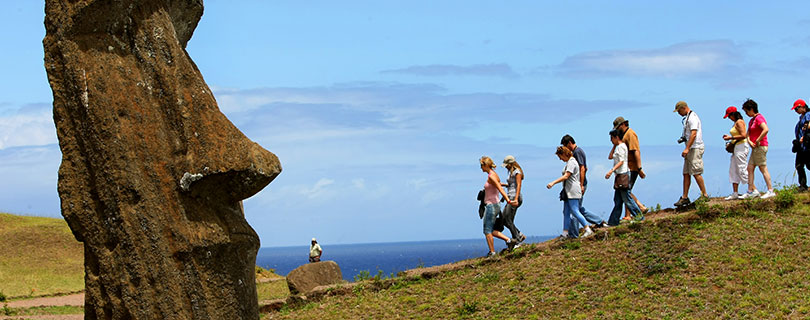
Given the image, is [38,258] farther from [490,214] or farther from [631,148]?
[631,148]

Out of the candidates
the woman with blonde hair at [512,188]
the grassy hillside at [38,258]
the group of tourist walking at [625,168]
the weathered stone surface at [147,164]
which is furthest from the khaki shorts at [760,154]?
the grassy hillside at [38,258]

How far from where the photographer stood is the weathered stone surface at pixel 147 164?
7449 millimetres

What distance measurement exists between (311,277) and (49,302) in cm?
801

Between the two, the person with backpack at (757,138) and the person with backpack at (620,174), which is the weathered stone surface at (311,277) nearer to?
the person with backpack at (620,174)

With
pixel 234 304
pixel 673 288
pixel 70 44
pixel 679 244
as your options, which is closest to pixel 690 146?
pixel 679 244

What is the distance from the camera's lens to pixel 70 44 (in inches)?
299

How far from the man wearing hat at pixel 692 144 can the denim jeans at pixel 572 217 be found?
2.47 m

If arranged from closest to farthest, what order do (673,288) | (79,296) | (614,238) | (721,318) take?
1. (721,318)
2. (673,288)
3. (614,238)
4. (79,296)

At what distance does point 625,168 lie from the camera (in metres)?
15.4

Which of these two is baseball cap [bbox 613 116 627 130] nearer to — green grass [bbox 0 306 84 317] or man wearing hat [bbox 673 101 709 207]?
man wearing hat [bbox 673 101 709 207]

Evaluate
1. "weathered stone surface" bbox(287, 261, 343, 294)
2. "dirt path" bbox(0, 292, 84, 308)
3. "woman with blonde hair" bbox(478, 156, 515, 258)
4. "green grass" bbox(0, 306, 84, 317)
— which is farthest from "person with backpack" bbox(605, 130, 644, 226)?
"dirt path" bbox(0, 292, 84, 308)

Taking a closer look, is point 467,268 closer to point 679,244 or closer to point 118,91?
point 679,244

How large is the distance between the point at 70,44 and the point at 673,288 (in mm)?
9755

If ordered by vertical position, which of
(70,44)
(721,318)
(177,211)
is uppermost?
(70,44)
